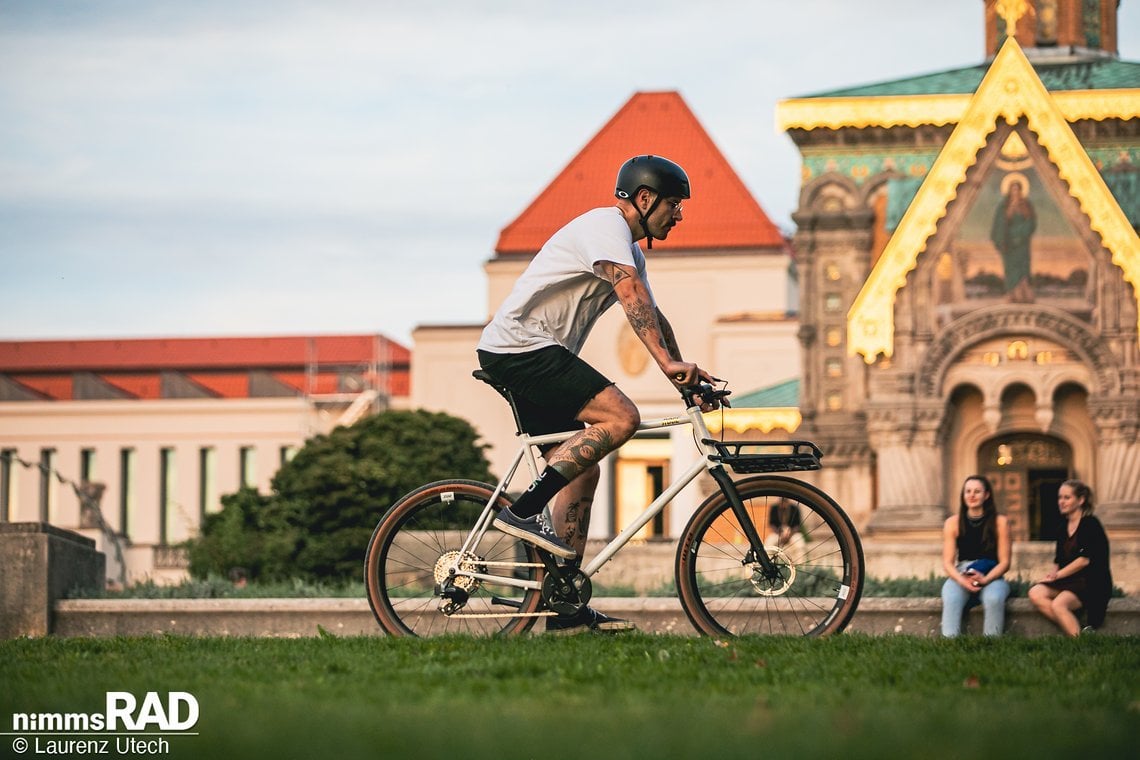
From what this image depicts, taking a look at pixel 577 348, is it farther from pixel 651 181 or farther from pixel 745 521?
pixel 745 521

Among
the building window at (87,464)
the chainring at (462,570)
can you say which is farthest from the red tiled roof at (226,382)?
the chainring at (462,570)

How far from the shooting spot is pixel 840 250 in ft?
146

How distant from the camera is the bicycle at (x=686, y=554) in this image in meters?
8.96

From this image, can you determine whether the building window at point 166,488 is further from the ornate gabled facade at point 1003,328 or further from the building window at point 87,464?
the ornate gabled facade at point 1003,328

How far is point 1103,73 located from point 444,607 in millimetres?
41239

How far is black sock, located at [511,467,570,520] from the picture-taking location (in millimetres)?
8953

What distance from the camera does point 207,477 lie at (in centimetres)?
8412

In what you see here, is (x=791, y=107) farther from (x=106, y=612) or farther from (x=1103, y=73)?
(x=106, y=612)

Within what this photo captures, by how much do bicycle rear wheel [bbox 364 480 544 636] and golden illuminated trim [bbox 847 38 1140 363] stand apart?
31.5 m

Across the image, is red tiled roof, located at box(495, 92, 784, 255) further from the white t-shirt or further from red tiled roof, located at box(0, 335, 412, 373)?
the white t-shirt

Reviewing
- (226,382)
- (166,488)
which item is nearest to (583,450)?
(166,488)

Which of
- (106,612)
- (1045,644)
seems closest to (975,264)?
(106,612)

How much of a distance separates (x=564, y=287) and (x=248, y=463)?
76295mm

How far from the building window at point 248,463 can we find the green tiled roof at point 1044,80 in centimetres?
4302
